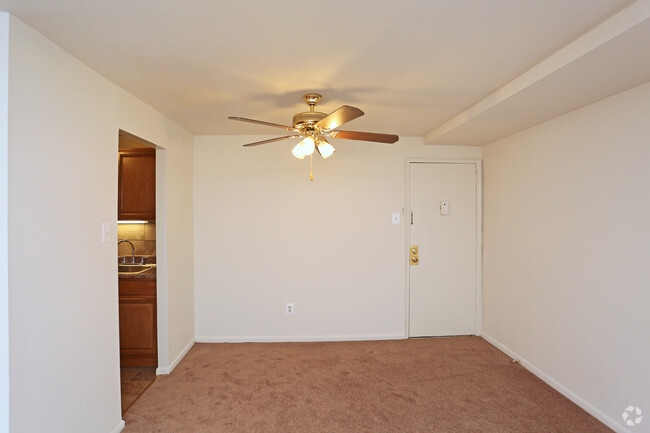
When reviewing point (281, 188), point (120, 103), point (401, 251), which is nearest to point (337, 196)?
point (281, 188)

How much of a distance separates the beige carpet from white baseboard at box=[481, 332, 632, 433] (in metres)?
0.05

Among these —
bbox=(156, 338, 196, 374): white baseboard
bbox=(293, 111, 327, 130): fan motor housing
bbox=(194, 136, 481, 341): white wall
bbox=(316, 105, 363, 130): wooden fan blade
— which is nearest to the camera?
bbox=(316, 105, 363, 130): wooden fan blade

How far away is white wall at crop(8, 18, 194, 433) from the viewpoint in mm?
1425

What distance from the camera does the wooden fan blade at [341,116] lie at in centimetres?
171

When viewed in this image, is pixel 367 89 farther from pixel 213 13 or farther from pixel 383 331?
pixel 383 331

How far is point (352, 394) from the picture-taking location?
2562 mm

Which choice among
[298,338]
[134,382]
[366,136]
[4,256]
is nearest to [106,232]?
[4,256]

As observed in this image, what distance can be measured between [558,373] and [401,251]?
1.70 metres

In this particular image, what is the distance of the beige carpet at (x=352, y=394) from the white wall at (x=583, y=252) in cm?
32

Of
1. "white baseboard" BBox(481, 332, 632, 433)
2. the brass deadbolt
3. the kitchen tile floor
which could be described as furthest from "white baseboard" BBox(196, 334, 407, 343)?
"white baseboard" BBox(481, 332, 632, 433)

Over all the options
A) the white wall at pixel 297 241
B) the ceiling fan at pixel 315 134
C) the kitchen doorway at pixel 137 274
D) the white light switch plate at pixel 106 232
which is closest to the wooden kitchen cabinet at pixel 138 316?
the kitchen doorway at pixel 137 274

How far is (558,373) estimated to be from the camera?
2.61m

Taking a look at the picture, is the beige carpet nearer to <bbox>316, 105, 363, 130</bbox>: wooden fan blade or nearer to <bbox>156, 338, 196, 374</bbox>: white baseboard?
<bbox>156, 338, 196, 374</bbox>: white baseboard

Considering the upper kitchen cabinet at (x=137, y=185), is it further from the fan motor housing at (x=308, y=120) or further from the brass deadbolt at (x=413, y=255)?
the brass deadbolt at (x=413, y=255)
